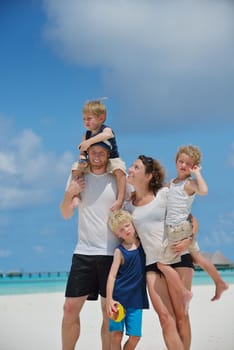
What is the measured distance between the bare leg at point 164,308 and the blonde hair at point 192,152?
80cm

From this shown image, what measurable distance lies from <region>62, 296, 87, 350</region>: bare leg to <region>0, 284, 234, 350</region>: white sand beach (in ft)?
5.83

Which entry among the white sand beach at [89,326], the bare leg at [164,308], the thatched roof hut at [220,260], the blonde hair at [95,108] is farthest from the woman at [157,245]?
the thatched roof hut at [220,260]

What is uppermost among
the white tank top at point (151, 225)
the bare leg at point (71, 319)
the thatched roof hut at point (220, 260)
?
the thatched roof hut at point (220, 260)

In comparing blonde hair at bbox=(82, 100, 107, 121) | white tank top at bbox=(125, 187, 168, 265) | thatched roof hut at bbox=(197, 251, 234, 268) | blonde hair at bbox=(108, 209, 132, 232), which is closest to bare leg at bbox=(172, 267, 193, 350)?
white tank top at bbox=(125, 187, 168, 265)

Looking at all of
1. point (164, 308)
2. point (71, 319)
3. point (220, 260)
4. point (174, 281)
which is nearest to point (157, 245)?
point (174, 281)

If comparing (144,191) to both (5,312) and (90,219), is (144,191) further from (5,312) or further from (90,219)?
(5,312)

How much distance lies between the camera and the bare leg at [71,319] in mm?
4730

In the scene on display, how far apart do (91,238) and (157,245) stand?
510 millimetres

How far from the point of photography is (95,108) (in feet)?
15.4

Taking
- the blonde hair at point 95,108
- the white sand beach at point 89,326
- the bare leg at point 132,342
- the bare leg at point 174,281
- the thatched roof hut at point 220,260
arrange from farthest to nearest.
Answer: the thatched roof hut at point 220,260
the white sand beach at point 89,326
the blonde hair at point 95,108
the bare leg at point 132,342
the bare leg at point 174,281

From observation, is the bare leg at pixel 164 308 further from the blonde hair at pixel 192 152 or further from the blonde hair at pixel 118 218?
the blonde hair at pixel 192 152

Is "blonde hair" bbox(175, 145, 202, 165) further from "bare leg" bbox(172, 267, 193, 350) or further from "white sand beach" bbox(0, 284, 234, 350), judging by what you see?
"white sand beach" bbox(0, 284, 234, 350)

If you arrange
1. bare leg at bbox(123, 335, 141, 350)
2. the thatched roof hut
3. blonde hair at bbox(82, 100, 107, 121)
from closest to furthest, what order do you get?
bare leg at bbox(123, 335, 141, 350) → blonde hair at bbox(82, 100, 107, 121) → the thatched roof hut

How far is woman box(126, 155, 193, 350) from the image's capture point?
4469 mm
